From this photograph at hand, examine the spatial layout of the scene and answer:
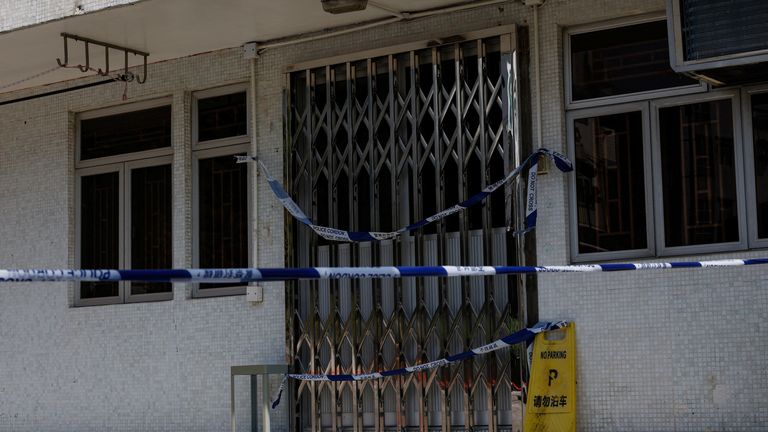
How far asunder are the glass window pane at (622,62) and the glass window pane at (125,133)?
14.2ft

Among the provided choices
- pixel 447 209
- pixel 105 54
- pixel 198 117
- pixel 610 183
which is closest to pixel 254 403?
pixel 447 209

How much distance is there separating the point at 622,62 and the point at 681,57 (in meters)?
1.15

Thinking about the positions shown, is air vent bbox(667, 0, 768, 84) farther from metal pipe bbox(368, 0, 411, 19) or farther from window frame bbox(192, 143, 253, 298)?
window frame bbox(192, 143, 253, 298)

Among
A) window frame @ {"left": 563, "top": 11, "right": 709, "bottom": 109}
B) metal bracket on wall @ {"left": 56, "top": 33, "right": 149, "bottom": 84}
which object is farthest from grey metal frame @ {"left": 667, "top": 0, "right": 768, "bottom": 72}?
metal bracket on wall @ {"left": 56, "top": 33, "right": 149, "bottom": 84}

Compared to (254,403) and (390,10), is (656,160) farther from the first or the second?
(254,403)

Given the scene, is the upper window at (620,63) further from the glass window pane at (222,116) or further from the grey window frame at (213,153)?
the glass window pane at (222,116)

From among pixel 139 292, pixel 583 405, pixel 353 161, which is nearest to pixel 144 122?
pixel 139 292

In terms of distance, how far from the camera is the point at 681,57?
26.7 ft

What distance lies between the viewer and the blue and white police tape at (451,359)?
9.10 meters

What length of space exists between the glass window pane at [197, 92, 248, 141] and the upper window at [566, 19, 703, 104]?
3.36m

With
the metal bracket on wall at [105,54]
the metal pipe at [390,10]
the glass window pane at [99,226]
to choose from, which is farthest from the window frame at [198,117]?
the metal pipe at [390,10]

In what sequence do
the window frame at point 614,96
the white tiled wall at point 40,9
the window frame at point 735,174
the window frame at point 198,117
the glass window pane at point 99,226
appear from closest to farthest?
the window frame at point 735,174 → the window frame at point 614,96 → the white tiled wall at point 40,9 → the window frame at point 198,117 → the glass window pane at point 99,226

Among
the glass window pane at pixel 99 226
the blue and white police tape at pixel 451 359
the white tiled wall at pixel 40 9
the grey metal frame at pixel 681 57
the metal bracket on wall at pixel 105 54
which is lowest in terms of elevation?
the blue and white police tape at pixel 451 359

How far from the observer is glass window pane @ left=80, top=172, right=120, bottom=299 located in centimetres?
1205
